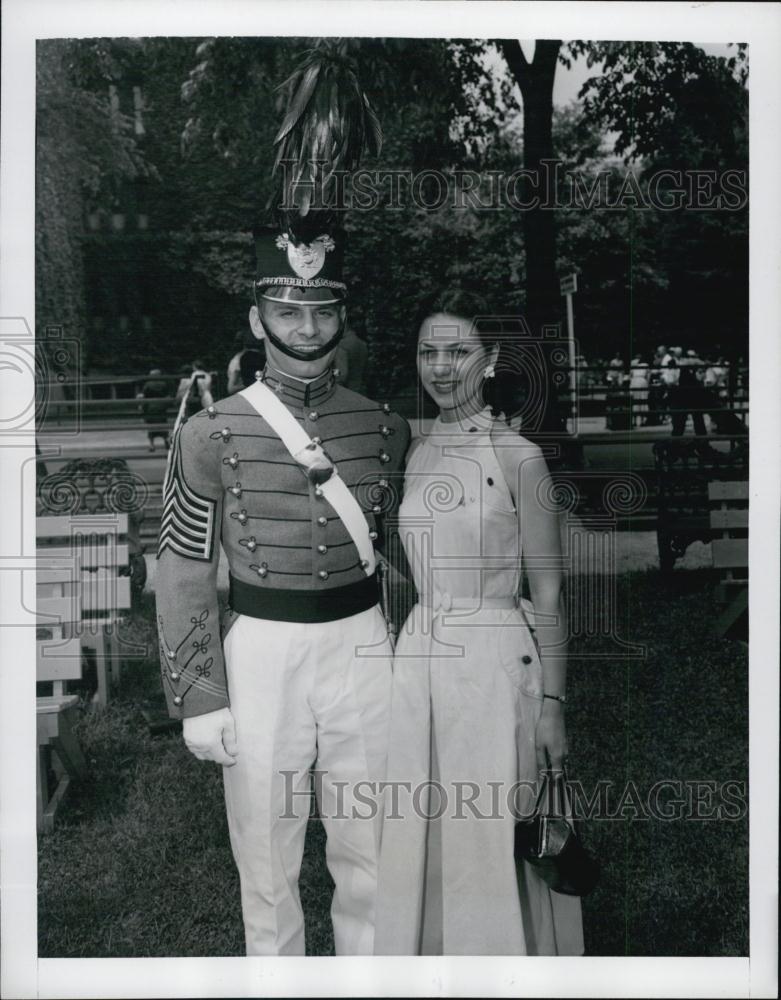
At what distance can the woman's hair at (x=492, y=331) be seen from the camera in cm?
326

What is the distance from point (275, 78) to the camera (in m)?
3.30

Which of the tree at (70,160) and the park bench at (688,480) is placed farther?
the park bench at (688,480)

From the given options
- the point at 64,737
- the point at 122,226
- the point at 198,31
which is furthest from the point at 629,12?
the point at 64,737

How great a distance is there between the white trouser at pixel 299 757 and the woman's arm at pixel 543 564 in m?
0.46

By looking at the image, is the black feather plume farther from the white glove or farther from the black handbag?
the black handbag

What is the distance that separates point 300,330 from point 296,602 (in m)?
0.77

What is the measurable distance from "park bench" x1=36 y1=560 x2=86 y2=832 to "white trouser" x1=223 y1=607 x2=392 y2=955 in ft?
1.77

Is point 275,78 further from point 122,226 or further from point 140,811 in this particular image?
point 140,811

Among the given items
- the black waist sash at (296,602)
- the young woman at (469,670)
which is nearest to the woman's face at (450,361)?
the young woman at (469,670)

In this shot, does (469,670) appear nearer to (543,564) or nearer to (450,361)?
(543,564)

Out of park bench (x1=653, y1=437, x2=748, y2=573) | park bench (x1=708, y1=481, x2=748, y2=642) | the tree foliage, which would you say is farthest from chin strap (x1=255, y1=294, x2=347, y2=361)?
park bench (x1=708, y1=481, x2=748, y2=642)

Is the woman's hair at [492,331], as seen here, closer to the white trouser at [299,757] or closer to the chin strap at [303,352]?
the chin strap at [303,352]

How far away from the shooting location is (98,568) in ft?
11.2

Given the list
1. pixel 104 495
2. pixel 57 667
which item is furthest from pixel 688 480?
pixel 57 667
